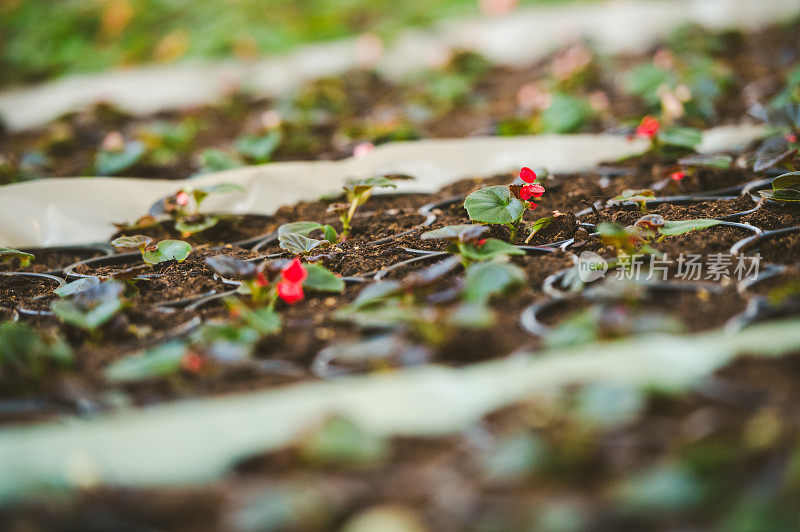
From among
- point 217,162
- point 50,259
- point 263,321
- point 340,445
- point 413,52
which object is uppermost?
point 413,52

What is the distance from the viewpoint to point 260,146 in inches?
86.6

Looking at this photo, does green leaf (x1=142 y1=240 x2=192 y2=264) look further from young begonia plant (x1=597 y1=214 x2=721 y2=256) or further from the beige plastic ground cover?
young begonia plant (x1=597 y1=214 x2=721 y2=256)

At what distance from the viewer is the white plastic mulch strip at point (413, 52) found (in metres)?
3.42

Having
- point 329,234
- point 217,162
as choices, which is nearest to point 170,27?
point 217,162

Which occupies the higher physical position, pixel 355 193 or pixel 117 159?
pixel 117 159

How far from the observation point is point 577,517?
638 millimetres

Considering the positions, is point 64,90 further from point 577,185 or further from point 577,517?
point 577,517

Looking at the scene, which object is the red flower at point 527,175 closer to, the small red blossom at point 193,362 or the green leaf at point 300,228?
the green leaf at point 300,228

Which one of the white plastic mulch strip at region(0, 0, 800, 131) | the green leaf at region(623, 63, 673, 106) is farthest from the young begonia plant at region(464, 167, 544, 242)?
the white plastic mulch strip at region(0, 0, 800, 131)

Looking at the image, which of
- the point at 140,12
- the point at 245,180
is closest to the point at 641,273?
the point at 245,180

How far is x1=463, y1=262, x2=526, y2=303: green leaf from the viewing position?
3.44 ft

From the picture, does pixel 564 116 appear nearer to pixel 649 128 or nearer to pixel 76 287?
pixel 649 128

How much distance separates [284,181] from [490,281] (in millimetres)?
988

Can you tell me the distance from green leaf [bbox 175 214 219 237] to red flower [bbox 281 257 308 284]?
64 centimetres
